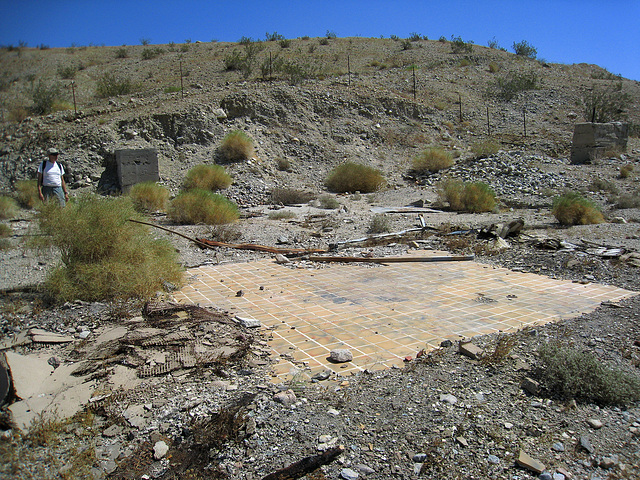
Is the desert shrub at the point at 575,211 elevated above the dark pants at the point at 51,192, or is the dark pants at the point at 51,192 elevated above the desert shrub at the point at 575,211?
the dark pants at the point at 51,192

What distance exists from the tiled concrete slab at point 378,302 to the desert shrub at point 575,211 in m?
4.81

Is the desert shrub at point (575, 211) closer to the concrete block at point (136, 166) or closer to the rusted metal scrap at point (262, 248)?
the rusted metal scrap at point (262, 248)

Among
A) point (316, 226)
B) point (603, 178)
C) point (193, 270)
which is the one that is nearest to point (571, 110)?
point (603, 178)

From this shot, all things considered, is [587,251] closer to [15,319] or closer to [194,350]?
[194,350]

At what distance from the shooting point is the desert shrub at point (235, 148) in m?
19.3

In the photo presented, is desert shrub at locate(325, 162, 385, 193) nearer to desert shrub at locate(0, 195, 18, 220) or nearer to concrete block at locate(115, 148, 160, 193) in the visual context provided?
concrete block at locate(115, 148, 160, 193)

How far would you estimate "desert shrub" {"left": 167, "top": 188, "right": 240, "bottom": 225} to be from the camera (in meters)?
11.5

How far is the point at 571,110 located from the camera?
31.0 metres

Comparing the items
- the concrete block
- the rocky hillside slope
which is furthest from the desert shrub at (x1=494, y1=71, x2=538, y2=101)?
the concrete block

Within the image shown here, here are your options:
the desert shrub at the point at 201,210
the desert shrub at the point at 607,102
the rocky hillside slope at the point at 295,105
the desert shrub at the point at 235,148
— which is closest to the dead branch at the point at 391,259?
the desert shrub at the point at 201,210

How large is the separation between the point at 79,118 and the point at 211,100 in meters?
5.57

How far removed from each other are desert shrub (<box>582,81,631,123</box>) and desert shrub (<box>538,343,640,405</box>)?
2448 centimetres

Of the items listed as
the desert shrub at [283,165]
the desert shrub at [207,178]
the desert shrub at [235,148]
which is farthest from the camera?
the desert shrub at [283,165]

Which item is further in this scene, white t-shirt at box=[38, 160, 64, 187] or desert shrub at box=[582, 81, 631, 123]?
desert shrub at box=[582, 81, 631, 123]
